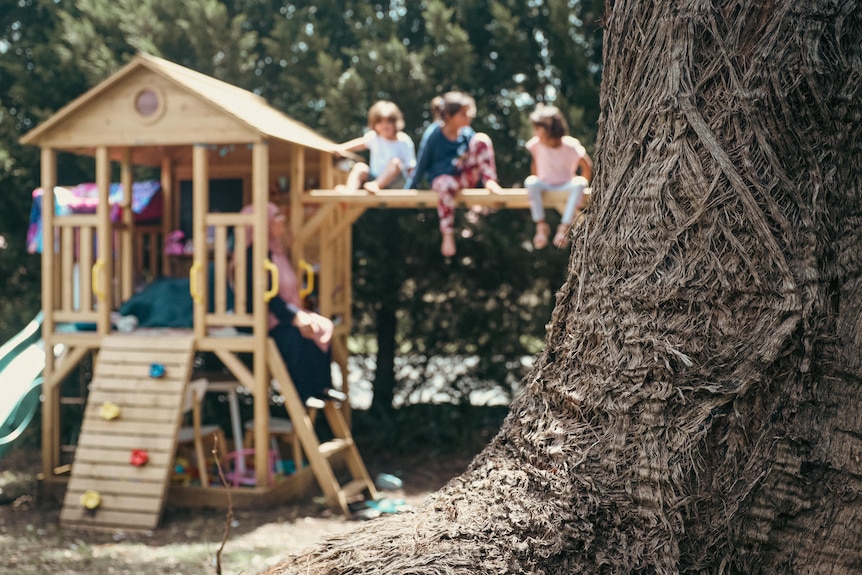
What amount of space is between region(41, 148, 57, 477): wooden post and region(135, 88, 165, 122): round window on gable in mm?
900

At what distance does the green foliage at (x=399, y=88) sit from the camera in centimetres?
915

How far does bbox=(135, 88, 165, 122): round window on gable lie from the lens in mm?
7227

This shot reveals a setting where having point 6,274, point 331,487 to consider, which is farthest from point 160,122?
point 6,274

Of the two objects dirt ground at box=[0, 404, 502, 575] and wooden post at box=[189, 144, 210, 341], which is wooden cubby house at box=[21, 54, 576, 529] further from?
dirt ground at box=[0, 404, 502, 575]

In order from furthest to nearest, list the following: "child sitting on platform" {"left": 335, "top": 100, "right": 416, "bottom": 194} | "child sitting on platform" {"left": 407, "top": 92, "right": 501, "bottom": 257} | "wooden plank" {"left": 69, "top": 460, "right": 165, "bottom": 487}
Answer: "child sitting on platform" {"left": 335, "top": 100, "right": 416, "bottom": 194}, "child sitting on platform" {"left": 407, "top": 92, "right": 501, "bottom": 257}, "wooden plank" {"left": 69, "top": 460, "right": 165, "bottom": 487}

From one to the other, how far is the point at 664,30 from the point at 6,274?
9302mm

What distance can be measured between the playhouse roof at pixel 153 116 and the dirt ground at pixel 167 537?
9.43ft

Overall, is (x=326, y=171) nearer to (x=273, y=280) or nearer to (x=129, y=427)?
(x=273, y=280)

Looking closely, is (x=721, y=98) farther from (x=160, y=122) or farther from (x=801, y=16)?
(x=160, y=122)

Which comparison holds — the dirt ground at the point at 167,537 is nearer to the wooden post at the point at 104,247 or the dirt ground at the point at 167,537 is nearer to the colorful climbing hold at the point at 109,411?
the colorful climbing hold at the point at 109,411

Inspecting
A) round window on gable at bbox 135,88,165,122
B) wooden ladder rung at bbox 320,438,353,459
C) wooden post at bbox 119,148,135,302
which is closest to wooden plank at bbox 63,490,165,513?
wooden ladder rung at bbox 320,438,353,459

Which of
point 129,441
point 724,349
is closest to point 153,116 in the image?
point 129,441

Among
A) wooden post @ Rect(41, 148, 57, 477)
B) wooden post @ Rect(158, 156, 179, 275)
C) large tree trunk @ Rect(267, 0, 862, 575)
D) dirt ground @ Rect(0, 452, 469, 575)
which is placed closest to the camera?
large tree trunk @ Rect(267, 0, 862, 575)

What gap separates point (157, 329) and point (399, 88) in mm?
3446
